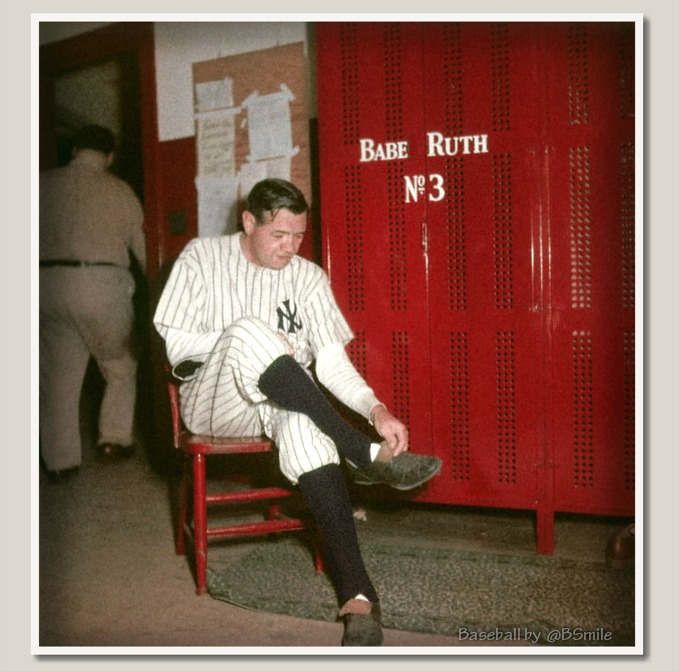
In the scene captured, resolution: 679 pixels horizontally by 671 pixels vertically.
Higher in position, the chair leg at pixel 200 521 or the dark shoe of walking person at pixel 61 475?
the chair leg at pixel 200 521

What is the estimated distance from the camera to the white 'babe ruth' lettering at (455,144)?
2373 mm

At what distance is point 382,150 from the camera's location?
252cm

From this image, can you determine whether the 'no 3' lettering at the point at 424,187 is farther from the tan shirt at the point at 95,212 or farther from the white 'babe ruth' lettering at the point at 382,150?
the tan shirt at the point at 95,212

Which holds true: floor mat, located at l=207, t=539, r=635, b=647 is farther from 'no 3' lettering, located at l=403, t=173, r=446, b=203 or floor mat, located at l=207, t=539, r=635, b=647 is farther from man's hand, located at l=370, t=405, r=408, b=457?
'no 3' lettering, located at l=403, t=173, r=446, b=203

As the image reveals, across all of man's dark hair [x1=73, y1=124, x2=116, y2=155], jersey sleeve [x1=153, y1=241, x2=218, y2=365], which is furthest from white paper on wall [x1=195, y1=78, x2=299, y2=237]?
jersey sleeve [x1=153, y1=241, x2=218, y2=365]

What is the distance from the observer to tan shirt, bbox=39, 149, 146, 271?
3168 mm

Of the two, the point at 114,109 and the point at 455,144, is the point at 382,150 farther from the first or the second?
the point at 114,109

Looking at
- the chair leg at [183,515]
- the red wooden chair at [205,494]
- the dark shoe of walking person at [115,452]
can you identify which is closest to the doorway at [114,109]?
the dark shoe of walking person at [115,452]

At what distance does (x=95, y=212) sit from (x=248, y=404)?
166 centimetres

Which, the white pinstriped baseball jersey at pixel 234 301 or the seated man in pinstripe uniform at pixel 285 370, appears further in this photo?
the white pinstriped baseball jersey at pixel 234 301

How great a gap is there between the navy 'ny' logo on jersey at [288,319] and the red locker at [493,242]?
0.36 metres

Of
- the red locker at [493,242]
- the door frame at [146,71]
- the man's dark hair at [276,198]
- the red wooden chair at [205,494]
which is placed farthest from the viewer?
the door frame at [146,71]

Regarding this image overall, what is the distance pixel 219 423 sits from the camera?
2.09 metres

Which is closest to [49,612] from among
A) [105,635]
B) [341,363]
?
[105,635]
